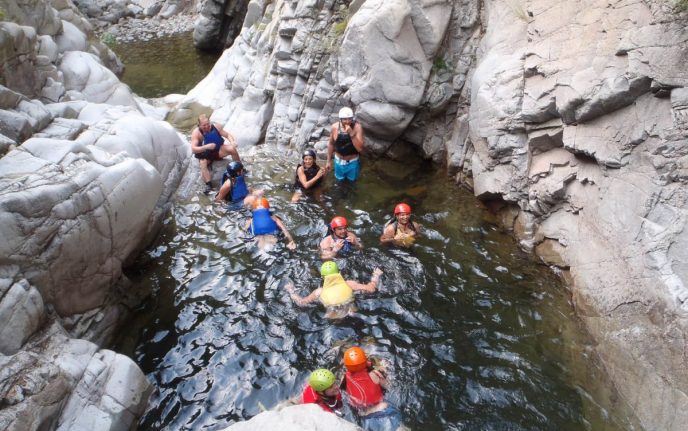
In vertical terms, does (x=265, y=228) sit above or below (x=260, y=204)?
below

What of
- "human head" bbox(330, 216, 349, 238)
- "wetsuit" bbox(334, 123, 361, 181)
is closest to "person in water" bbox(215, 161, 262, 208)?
"wetsuit" bbox(334, 123, 361, 181)

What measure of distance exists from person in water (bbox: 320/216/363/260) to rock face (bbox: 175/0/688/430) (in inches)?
132

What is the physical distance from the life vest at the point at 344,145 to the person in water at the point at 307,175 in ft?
2.14

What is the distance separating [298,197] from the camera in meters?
12.5

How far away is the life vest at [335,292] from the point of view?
27.6 feet

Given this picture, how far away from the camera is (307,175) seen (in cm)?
1261

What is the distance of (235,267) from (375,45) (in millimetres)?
6607

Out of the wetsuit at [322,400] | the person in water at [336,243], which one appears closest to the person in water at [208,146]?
the person in water at [336,243]

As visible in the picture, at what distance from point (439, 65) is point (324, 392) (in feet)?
29.8

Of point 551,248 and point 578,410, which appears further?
point 551,248

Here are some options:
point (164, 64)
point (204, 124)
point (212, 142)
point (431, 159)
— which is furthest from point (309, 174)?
point (164, 64)

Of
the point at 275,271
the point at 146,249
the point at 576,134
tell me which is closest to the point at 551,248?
the point at 576,134

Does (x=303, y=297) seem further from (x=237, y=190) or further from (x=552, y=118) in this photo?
(x=552, y=118)

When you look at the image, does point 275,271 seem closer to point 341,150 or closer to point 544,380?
point 341,150
